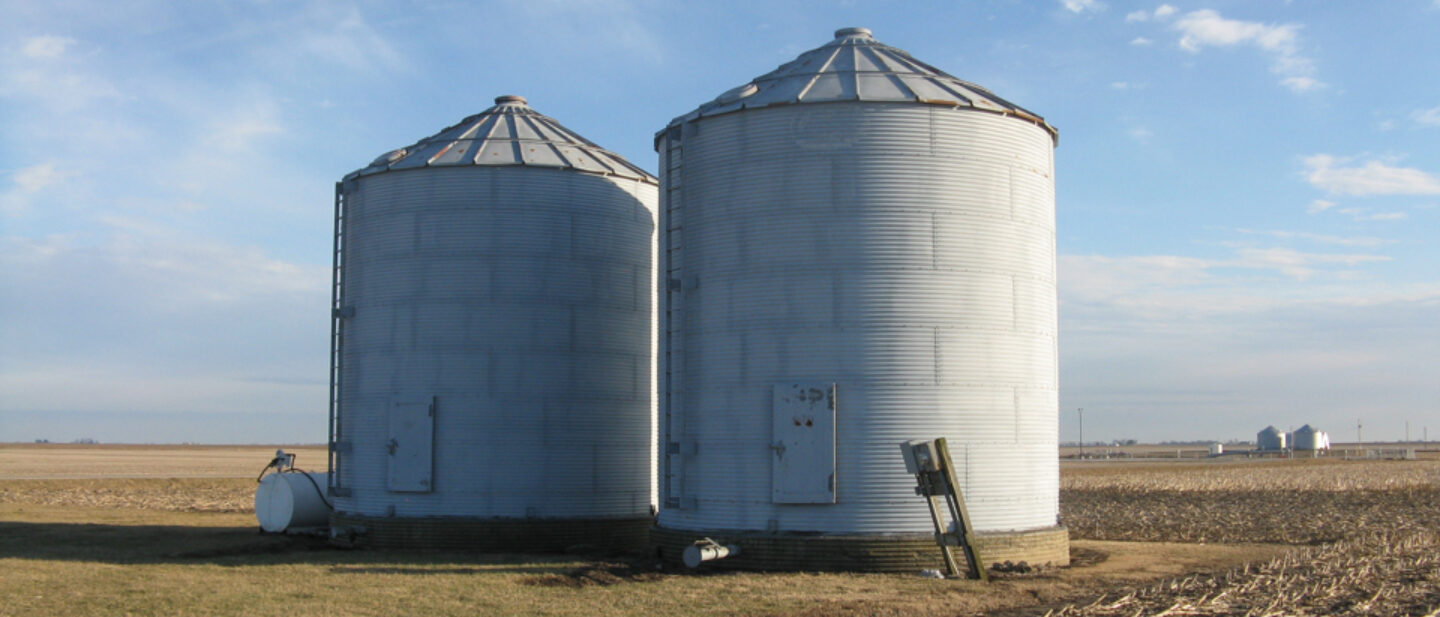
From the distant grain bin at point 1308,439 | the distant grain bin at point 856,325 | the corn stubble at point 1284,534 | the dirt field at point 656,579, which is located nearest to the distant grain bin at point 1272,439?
the distant grain bin at point 1308,439

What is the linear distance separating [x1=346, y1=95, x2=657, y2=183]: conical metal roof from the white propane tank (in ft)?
22.7

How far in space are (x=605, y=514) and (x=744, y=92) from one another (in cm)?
972

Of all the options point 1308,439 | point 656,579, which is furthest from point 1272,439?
point 656,579

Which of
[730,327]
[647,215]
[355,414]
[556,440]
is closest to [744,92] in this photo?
[730,327]

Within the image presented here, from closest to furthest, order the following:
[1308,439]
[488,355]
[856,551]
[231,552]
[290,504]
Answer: [856,551], [231,552], [488,355], [290,504], [1308,439]

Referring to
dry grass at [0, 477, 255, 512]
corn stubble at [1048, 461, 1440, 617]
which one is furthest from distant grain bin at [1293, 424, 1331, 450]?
dry grass at [0, 477, 255, 512]

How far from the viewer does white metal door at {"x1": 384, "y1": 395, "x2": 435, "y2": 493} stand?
25.7 metres

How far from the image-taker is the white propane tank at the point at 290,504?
27078 mm

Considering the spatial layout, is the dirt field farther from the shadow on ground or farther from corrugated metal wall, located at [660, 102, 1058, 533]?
corrugated metal wall, located at [660, 102, 1058, 533]

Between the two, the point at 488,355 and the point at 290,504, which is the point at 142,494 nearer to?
the point at 290,504

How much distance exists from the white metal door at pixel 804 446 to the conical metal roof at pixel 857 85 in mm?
5061

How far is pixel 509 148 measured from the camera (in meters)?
27.4

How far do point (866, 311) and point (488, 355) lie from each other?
9.16 meters

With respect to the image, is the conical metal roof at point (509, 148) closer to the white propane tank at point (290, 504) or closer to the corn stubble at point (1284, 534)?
the white propane tank at point (290, 504)
